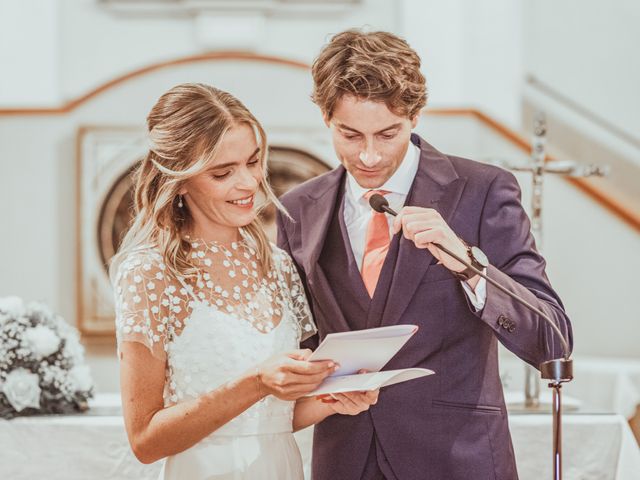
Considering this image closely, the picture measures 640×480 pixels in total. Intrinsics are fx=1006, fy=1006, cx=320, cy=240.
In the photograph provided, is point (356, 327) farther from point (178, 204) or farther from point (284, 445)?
point (178, 204)

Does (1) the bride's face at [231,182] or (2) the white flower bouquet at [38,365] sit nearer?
(1) the bride's face at [231,182]

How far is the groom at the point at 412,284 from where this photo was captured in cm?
233

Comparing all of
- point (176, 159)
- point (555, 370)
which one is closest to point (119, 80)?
point (176, 159)

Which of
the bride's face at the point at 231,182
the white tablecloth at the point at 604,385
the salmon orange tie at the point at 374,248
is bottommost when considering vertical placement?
the white tablecloth at the point at 604,385

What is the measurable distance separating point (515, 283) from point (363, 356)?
373 mm

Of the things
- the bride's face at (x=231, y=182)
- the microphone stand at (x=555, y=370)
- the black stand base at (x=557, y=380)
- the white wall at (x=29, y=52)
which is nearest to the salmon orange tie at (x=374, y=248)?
the bride's face at (x=231, y=182)

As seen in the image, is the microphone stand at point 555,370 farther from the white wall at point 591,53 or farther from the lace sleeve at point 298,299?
A: the white wall at point 591,53

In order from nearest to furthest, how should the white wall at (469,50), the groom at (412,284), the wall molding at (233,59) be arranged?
1. the groom at (412,284)
2. the wall molding at (233,59)
3. the white wall at (469,50)

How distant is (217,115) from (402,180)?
48cm

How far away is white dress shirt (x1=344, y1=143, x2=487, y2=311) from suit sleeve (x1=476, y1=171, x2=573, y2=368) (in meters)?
0.22

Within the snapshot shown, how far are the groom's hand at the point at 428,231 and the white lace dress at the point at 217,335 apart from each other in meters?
0.51

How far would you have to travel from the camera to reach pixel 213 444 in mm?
2350

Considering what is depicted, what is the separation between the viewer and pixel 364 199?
2.51m

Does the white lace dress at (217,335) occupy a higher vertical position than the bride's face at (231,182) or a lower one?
lower
